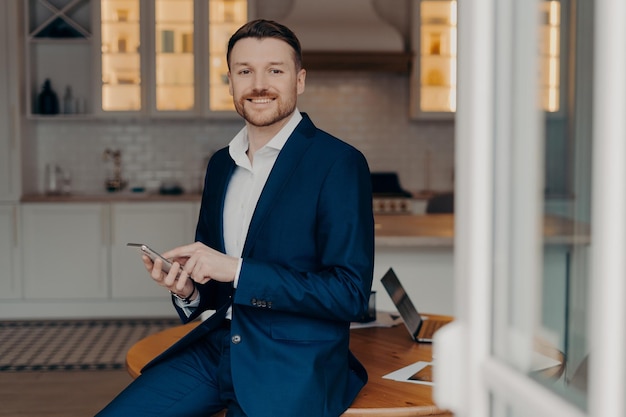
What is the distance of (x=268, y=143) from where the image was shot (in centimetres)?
200

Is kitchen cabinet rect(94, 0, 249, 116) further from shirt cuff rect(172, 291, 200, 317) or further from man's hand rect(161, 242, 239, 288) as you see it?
man's hand rect(161, 242, 239, 288)

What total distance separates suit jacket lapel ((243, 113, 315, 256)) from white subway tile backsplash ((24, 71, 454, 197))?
508cm

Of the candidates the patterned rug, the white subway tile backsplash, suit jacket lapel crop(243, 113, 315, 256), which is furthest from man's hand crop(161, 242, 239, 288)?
the white subway tile backsplash

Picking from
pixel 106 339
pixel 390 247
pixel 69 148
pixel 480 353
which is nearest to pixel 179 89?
pixel 69 148

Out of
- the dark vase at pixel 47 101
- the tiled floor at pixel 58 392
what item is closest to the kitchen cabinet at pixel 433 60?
the dark vase at pixel 47 101

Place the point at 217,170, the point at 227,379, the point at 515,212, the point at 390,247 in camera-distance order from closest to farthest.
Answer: the point at 515,212
the point at 227,379
the point at 217,170
the point at 390,247

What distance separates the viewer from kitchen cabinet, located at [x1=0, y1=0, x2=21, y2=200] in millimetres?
6363

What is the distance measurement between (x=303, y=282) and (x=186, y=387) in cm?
41

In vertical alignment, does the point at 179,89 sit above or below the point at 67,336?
above

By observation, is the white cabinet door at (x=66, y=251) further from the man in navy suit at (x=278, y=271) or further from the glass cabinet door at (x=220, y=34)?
the man in navy suit at (x=278, y=271)

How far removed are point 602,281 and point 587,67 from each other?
0.22 m

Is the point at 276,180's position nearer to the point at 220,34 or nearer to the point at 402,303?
the point at 402,303

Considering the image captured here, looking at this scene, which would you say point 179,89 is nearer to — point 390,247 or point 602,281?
point 390,247

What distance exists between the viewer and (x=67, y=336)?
590 centimetres
